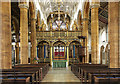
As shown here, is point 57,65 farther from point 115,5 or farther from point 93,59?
point 115,5

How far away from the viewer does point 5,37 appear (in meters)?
9.16

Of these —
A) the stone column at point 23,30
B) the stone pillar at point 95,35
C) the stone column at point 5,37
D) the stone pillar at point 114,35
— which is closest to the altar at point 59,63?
the stone column at point 23,30

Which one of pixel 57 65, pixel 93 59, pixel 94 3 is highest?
pixel 94 3

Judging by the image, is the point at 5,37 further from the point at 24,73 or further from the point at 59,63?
the point at 59,63

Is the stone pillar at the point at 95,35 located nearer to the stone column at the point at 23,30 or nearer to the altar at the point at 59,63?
the altar at the point at 59,63

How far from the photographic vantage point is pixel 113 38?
971 centimetres

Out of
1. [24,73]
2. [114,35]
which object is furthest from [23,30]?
[114,35]

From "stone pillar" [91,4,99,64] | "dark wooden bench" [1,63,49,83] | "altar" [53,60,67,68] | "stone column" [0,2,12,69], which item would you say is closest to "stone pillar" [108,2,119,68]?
"stone pillar" [91,4,99,64]

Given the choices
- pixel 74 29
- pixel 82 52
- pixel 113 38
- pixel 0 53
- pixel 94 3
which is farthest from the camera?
pixel 74 29

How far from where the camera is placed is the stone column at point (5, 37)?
9070 millimetres

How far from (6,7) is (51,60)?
12282 mm

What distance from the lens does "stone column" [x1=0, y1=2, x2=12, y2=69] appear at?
357 inches

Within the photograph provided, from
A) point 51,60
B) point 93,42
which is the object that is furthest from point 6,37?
point 51,60

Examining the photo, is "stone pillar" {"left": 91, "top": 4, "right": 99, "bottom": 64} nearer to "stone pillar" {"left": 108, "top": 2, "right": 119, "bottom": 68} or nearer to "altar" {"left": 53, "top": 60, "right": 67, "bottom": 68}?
"stone pillar" {"left": 108, "top": 2, "right": 119, "bottom": 68}
